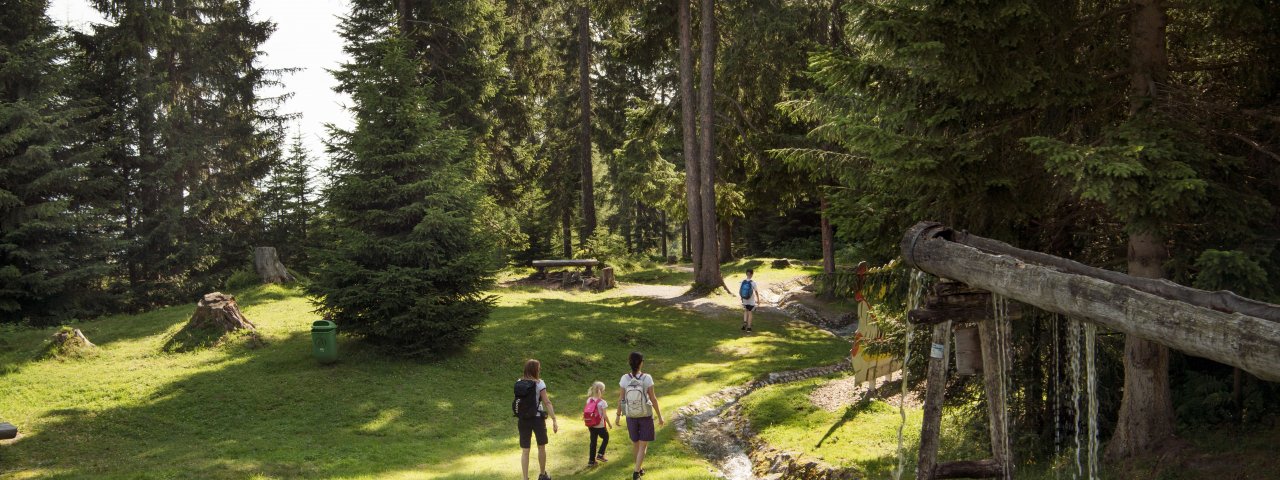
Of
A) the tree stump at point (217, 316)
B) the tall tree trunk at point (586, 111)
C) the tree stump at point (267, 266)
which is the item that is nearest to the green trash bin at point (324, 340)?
the tree stump at point (217, 316)

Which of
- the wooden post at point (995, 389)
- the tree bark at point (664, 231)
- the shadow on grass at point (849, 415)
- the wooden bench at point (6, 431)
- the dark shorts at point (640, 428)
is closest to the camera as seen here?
the wooden post at point (995, 389)

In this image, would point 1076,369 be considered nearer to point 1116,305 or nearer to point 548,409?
point 1116,305

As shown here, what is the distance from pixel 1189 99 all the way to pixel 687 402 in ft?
29.8

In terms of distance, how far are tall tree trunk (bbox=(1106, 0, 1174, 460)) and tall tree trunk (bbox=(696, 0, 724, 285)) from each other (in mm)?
16783

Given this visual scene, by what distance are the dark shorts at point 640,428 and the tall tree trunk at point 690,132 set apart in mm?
15604

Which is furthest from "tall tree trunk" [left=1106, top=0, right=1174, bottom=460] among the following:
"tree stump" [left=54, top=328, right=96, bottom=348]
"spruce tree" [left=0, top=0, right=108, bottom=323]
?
"spruce tree" [left=0, top=0, right=108, bottom=323]

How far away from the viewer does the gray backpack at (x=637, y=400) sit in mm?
9664

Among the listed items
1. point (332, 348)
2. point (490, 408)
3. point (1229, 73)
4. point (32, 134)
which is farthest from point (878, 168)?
point (32, 134)

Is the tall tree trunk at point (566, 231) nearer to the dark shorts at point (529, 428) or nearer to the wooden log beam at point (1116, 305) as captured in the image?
the dark shorts at point (529, 428)

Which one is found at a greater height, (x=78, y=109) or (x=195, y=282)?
(x=78, y=109)

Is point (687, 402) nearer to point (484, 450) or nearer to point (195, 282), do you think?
point (484, 450)

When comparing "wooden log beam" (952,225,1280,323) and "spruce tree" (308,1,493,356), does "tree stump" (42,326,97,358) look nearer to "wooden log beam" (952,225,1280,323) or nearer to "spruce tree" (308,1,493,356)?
"spruce tree" (308,1,493,356)

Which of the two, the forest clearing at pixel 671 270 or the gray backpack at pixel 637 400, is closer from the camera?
the forest clearing at pixel 671 270

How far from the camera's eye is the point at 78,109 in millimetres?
22453
